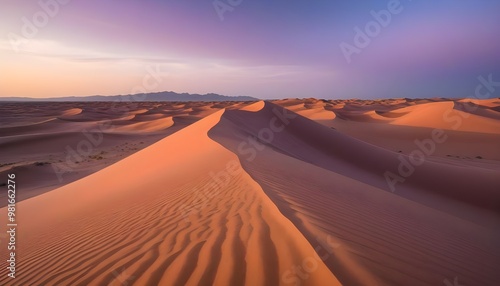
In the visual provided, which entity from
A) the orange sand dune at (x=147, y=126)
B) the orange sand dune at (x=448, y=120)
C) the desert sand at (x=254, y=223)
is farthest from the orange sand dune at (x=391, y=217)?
the orange sand dune at (x=147, y=126)

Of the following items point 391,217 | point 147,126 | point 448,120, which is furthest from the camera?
point 147,126

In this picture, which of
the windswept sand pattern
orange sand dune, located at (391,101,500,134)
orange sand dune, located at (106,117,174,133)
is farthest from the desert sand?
orange sand dune, located at (106,117,174,133)

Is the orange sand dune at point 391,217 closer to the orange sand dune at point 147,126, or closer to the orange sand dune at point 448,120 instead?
the orange sand dune at point 448,120

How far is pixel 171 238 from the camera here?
318 cm

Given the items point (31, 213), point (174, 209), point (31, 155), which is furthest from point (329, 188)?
point (31, 155)

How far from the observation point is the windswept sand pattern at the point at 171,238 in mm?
2402

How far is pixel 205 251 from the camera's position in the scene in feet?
8.90

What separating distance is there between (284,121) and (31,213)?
11713 mm

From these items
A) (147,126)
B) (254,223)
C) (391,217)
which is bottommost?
(147,126)

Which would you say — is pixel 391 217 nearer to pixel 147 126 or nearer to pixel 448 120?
pixel 448 120

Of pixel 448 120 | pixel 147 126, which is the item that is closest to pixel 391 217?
pixel 448 120

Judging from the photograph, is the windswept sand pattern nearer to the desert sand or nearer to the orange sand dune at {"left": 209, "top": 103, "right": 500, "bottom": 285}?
the desert sand

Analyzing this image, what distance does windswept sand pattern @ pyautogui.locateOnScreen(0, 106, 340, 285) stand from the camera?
2402 mm

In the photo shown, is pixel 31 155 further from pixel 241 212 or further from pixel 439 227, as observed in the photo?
pixel 439 227
